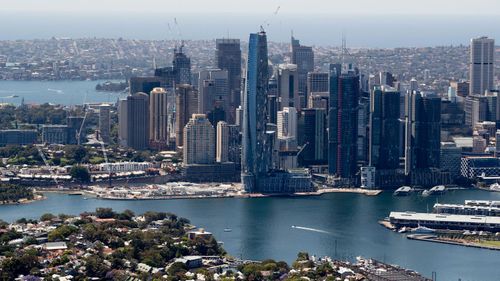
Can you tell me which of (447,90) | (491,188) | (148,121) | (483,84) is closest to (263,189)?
(491,188)

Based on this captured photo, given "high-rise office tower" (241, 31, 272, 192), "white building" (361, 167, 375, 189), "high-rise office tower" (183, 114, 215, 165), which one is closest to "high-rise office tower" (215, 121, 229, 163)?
"high-rise office tower" (183, 114, 215, 165)

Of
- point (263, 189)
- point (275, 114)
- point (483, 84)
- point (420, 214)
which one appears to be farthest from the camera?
point (483, 84)

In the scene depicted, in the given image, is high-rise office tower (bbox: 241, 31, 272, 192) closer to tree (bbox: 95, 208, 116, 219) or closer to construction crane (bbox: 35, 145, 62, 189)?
construction crane (bbox: 35, 145, 62, 189)

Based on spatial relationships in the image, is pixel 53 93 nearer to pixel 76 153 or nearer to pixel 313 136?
pixel 76 153

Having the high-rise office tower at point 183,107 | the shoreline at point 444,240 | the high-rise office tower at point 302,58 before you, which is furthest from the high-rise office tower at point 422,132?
the high-rise office tower at point 302,58

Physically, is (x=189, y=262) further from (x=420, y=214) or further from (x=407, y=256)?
(x=420, y=214)

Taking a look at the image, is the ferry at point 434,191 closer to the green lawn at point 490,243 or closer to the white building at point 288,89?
the green lawn at point 490,243
